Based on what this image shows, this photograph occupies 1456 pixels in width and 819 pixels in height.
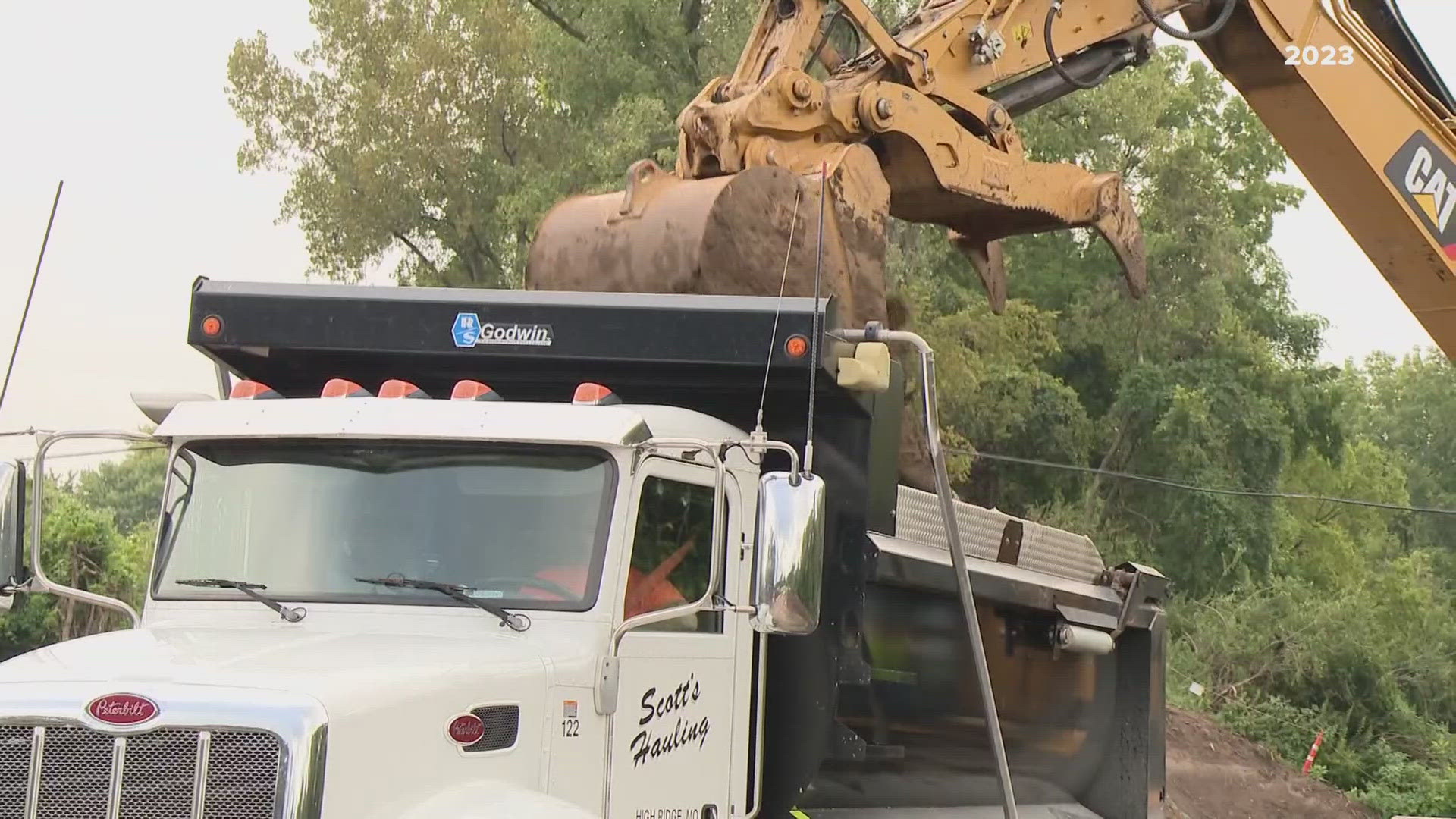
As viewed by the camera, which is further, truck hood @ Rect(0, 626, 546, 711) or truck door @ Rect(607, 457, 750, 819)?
truck door @ Rect(607, 457, 750, 819)

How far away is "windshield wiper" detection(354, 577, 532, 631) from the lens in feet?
15.0

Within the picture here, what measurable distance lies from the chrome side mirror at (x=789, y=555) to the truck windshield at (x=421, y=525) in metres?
0.71

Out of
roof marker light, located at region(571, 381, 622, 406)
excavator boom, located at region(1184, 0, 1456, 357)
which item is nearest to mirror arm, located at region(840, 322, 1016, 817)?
roof marker light, located at region(571, 381, 622, 406)

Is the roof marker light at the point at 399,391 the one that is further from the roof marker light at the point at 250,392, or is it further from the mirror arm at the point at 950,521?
the mirror arm at the point at 950,521

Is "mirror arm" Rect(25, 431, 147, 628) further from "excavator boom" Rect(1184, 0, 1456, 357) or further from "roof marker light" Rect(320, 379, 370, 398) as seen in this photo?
"excavator boom" Rect(1184, 0, 1456, 357)

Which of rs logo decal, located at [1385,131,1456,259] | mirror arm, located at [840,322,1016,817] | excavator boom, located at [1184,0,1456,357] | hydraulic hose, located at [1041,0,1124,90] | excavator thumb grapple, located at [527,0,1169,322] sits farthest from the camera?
rs logo decal, located at [1385,131,1456,259]

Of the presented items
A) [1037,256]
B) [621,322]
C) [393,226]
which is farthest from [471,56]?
[621,322]

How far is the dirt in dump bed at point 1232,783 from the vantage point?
16906 millimetres

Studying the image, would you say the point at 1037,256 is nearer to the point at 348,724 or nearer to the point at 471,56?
the point at 471,56

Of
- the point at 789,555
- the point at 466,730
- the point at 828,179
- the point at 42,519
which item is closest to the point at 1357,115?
the point at 828,179

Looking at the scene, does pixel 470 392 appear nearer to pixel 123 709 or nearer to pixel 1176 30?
pixel 123 709

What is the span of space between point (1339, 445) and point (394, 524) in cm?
3078

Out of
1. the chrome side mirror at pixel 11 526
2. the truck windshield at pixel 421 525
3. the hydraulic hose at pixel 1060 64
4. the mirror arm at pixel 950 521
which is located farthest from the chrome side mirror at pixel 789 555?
the hydraulic hose at pixel 1060 64

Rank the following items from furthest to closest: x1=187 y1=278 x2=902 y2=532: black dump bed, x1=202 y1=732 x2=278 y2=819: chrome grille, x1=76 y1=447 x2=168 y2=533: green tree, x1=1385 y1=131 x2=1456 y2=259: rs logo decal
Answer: x1=1385 y1=131 x2=1456 y2=259: rs logo decal
x1=76 y1=447 x2=168 y2=533: green tree
x1=187 y1=278 x2=902 y2=532: black dump bed
x1=202 y1=732 x2=278 y2=819: chrome grille
